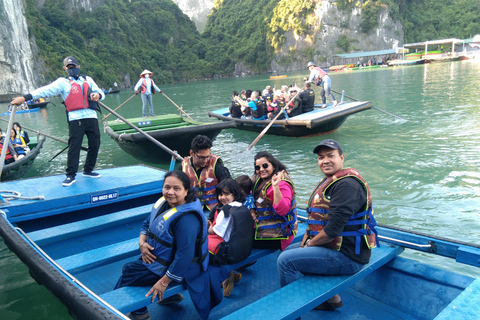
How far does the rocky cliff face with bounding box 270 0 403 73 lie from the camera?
251 feet

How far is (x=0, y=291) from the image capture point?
13.4 feet

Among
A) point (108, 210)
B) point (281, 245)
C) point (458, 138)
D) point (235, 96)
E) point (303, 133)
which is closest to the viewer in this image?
point (281, 245)

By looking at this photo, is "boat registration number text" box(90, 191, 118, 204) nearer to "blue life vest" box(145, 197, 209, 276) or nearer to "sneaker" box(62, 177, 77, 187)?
"sneaker" box(62, 177, 77, 187)

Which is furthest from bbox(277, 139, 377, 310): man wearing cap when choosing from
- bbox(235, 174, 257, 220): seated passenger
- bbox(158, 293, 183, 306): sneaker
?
bbox(158, 293, 183, 306): sneaker

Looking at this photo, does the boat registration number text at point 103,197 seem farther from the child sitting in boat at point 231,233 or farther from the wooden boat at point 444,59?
the wooden boat at point 444,59

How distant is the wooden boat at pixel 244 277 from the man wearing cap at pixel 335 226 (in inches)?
4.3

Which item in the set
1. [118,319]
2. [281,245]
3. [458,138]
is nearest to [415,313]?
[281,245]

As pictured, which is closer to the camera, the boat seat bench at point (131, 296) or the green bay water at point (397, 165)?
the boat seat bench at point (131, 296)

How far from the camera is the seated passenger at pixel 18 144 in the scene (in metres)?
8.98

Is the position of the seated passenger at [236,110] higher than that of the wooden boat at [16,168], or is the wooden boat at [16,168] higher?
the seated passenger at [236,110]

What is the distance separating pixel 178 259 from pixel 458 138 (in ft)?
30.2

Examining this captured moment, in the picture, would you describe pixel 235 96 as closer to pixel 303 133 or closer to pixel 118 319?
pixel 303 133

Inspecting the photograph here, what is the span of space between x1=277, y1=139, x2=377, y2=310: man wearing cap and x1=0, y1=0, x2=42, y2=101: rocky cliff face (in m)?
47.3

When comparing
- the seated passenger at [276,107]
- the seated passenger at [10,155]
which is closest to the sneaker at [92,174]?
the seated passenger at [10,155]
